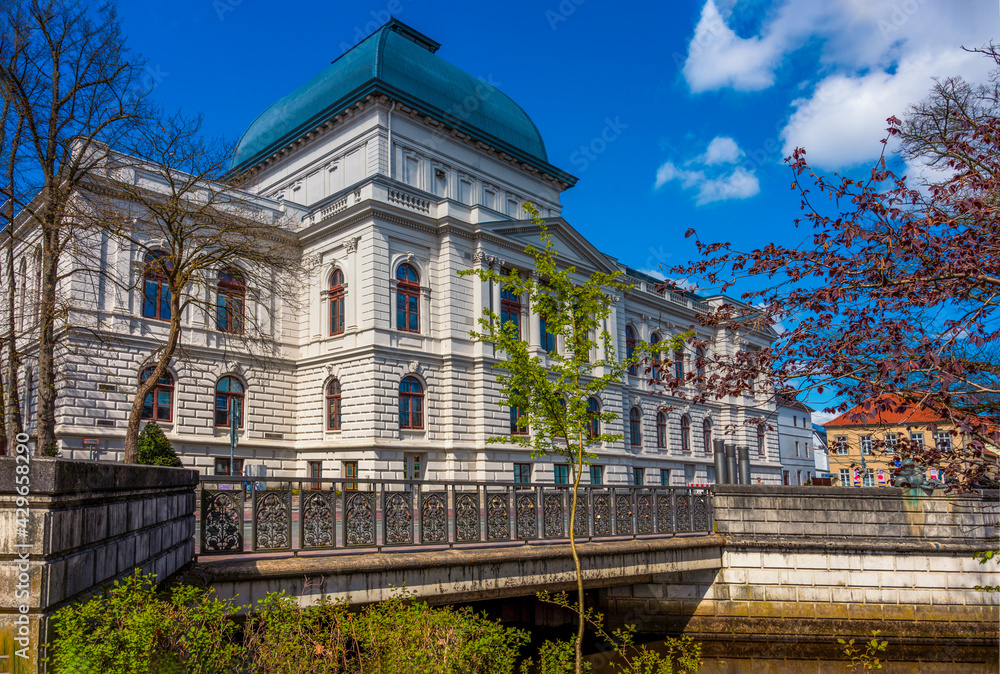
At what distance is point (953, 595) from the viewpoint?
53.5 feet

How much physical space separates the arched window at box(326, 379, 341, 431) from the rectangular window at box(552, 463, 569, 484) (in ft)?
32.1

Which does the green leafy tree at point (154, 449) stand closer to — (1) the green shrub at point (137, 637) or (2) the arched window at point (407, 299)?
(2) the arched window at point (407, 299)

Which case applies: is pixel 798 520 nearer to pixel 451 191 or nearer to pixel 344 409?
pixel 344 409

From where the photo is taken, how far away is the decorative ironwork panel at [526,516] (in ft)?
44.1

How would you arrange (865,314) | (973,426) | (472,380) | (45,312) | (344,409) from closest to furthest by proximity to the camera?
(973,426) < (865,314) < (45,312) < (344,409) < (472,380)

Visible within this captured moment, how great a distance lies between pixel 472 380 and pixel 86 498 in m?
26.2

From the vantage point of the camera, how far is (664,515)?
16156mm

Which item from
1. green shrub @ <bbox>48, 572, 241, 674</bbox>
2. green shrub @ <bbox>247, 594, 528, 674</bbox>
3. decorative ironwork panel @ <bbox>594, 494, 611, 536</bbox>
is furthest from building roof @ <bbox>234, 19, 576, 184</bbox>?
green shrub @ <bbox>48, 572, 241, 674</bbox>

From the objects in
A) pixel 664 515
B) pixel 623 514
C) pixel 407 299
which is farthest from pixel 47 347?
pixel 407 299

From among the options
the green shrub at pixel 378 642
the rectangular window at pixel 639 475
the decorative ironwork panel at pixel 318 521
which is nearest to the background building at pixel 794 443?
the rectangular window at pixel 639 475

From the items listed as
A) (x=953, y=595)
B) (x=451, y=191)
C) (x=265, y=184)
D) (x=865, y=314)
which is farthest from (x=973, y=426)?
(x=265, y=184)

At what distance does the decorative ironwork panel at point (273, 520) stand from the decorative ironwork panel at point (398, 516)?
158 centimetres

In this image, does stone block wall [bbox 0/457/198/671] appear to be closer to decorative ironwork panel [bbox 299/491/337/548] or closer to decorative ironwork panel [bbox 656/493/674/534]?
decorative ironwork panel [bbox 299/491/337/548]

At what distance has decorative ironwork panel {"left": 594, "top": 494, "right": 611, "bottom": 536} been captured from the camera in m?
14.8
